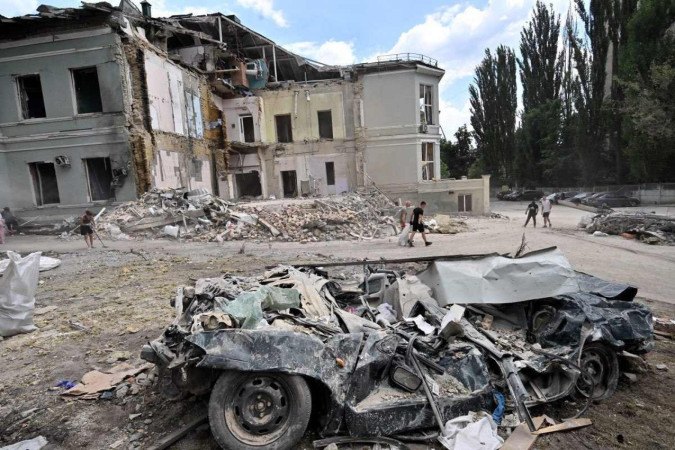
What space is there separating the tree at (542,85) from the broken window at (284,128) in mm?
29846

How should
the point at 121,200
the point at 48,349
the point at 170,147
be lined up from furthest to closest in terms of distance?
1. the point at 170,147
2. the point at 121,200
3. the point at 48,349

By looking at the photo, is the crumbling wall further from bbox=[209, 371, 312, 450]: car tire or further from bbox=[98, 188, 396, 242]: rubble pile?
bbox=[209, 371, 312, 450]: car tire

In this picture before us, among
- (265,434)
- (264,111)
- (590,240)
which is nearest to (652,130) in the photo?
(590,240)

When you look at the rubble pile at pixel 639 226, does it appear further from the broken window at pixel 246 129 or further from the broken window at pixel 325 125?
the broken window at pixel 246 129

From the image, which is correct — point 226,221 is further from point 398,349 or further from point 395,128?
point 398,349

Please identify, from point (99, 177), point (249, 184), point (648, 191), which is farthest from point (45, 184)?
point (648, 191)

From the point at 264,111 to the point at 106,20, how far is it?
1167 centimetres

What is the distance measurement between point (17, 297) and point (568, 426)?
281 inches

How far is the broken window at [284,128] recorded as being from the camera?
26.7 metres

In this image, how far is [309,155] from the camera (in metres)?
26.2

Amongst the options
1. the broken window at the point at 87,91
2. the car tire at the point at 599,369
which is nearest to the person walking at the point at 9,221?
the broken window at the point at 87,91

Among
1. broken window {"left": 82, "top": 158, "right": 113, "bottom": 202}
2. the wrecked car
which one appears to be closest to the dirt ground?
the wrecked car

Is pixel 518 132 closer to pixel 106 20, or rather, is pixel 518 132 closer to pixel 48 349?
pixel 106 20

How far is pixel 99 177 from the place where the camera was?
17.4 metres
